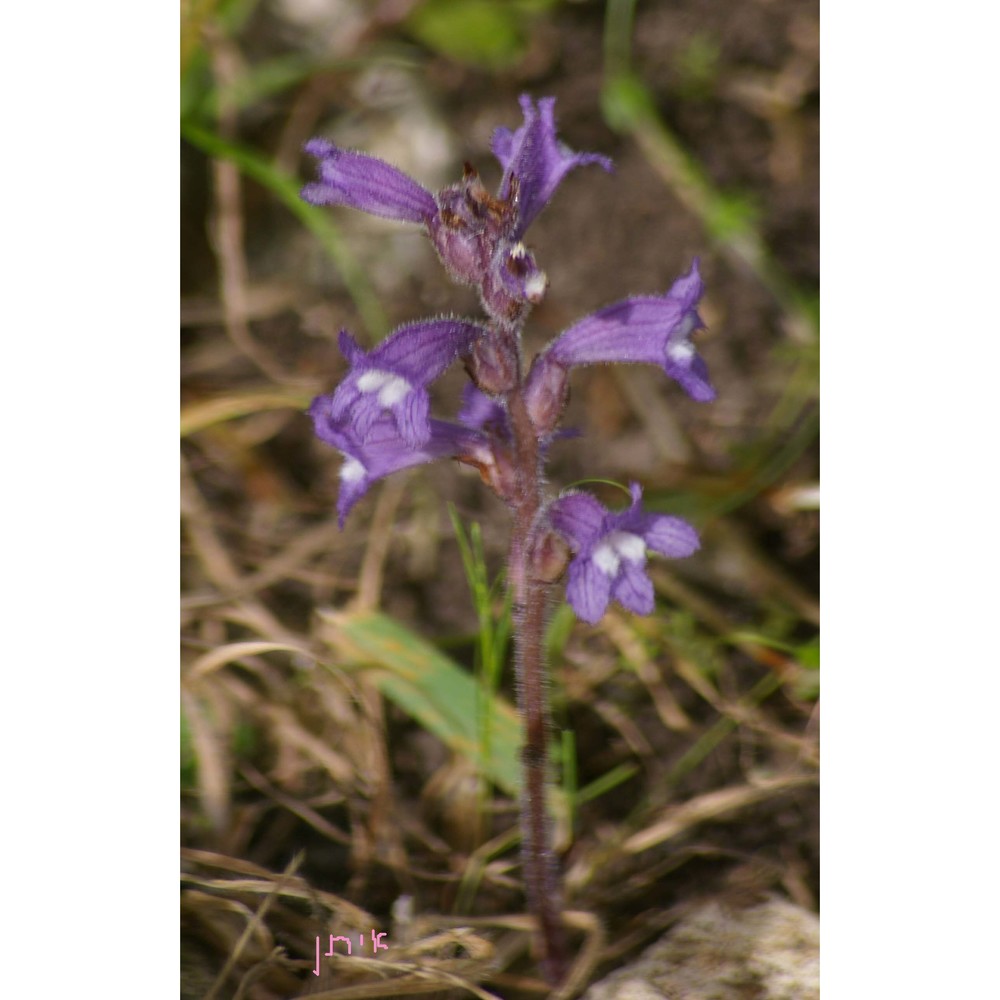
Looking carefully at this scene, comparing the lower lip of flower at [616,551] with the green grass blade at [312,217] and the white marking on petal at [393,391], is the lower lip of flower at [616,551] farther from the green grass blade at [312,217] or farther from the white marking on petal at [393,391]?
the green grass blade at [312,217]

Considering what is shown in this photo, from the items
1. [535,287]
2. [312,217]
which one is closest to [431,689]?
[535,287]

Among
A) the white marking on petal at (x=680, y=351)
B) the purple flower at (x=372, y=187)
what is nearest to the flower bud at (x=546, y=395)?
the white marking on petal at (x=680, y=351)

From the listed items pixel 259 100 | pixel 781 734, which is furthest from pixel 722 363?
pixel 259 100

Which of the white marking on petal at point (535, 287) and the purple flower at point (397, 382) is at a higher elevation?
the white marking on petal at point (535, 287)

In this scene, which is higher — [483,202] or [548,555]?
[483,202]

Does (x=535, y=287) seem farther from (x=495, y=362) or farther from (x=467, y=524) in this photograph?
(x=467, y=524)
